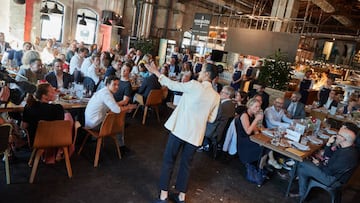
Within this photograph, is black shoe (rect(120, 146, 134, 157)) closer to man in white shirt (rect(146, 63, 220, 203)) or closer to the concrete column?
man in white shirt (rect(146, 63, 220, 203))

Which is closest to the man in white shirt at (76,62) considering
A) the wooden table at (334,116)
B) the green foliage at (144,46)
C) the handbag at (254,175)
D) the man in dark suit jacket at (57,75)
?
the man in dark suit jacket at (57,75)

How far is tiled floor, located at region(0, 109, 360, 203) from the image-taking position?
9.82 feet

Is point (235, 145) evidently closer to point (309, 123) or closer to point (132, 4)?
point (309, 123)

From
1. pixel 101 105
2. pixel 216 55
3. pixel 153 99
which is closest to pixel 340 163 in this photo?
pixel 101 105

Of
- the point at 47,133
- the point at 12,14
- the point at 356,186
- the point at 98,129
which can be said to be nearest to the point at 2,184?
the point at 47,133

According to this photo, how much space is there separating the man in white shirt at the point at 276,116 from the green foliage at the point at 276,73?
8.62 ft

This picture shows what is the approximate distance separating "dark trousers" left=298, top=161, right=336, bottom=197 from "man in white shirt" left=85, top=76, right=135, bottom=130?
2.55 meters

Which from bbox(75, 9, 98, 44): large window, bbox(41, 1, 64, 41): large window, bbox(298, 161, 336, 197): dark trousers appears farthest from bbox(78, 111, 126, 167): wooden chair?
bbox(75, 9, 98, 44): large window

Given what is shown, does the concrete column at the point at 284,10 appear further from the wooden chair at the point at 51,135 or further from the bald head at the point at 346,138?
the wooden chair at the point at 51,135

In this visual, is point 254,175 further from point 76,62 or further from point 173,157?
point 76,62

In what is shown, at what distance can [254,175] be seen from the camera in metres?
3.89

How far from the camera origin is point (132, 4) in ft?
41.2

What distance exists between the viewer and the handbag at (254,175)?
3855 mm

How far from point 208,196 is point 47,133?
2.06 metres
